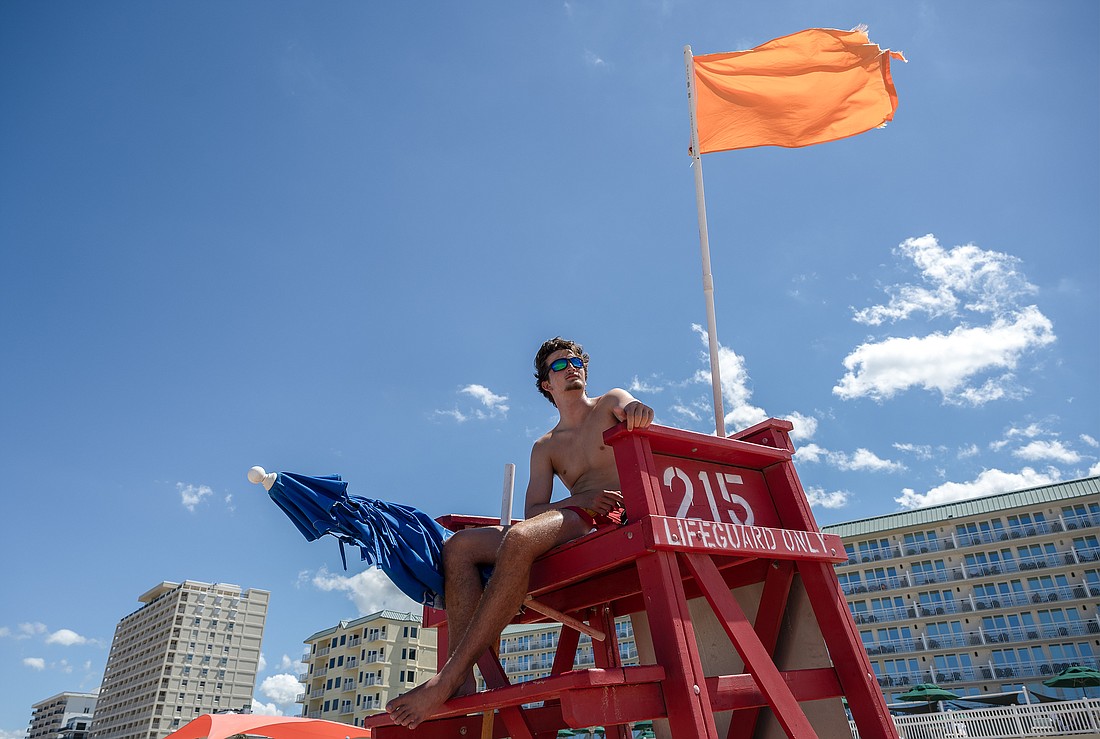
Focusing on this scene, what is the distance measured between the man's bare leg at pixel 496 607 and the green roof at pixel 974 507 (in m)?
61.3

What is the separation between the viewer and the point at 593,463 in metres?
3.78

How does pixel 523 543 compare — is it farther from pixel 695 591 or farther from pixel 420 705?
pixel 695 591

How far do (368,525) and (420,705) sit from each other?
0.88 m

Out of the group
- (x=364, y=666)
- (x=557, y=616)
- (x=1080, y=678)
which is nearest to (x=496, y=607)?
(x=557, y=616)

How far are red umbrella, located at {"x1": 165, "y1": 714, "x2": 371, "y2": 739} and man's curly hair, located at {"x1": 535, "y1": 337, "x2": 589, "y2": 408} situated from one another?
9857 millimetres

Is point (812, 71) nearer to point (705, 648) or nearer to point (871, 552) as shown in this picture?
point (705, 648)

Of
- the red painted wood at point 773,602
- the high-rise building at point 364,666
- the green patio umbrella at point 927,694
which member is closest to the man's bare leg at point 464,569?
the red painted wood at point 773,602

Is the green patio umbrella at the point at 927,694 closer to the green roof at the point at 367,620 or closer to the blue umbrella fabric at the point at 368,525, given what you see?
the blue umbrella fabric at the point at 368,525

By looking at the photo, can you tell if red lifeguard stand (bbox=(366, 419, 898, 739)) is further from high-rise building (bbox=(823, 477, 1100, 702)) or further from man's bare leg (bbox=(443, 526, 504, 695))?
high-rise building (bbox=(823, 477, 1100, 702))

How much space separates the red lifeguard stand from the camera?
8.18 ft

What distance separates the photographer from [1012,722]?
21922 millimetres

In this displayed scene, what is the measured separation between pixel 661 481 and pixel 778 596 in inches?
36.4

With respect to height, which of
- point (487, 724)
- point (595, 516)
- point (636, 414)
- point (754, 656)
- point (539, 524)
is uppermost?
point (636, 414)

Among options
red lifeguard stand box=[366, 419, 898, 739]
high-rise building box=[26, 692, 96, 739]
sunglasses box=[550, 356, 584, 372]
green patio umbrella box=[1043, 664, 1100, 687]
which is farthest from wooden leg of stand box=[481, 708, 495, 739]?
high-rise building box=[26, 692, 96, 739]
